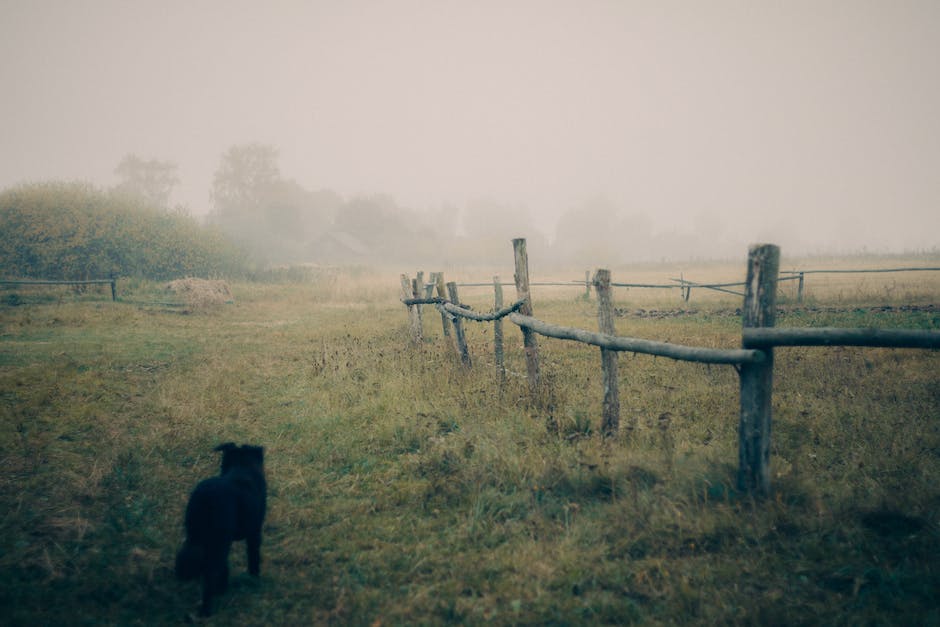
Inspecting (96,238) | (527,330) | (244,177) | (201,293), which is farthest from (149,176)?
(527,330)

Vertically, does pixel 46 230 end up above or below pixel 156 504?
above

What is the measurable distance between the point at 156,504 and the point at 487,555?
3.05 m

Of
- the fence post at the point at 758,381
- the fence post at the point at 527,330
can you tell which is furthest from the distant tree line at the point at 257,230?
the fence post at the point at 758,381

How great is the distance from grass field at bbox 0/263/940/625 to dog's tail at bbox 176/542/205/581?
0.31 m

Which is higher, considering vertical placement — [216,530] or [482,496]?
[216,530]

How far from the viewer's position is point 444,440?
4879mm

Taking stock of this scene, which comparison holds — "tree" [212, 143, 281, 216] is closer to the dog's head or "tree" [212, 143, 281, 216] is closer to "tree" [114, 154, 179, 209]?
"tree" [114, 154, 179, 209]

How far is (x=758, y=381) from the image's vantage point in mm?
3266

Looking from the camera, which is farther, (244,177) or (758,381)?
(244,177)

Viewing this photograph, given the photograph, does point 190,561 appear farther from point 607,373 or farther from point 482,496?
point 607,373

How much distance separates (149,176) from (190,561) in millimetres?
67625

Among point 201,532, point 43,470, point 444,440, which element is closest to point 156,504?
point 43,470

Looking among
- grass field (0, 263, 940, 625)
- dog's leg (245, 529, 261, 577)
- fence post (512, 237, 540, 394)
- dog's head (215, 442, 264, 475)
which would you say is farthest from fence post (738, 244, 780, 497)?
dog's head (215, 442, 264, 475)

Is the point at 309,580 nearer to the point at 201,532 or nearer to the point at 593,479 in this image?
the point at 201,532
